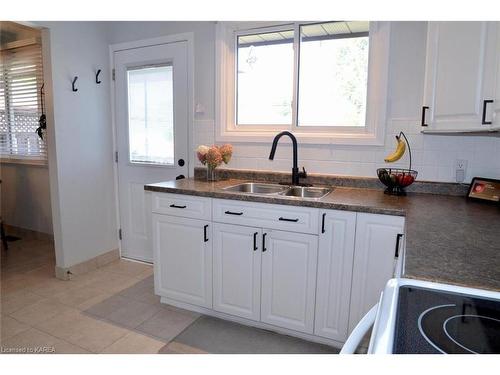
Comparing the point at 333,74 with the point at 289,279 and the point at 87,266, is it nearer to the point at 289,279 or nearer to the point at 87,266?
the point at 289,279

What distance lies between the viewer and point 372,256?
1.82 m

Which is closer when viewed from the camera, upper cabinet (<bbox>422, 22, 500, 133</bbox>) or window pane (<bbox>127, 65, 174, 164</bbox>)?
upper cabinet (<bbox>422, 22, 500, 133</bbox>)

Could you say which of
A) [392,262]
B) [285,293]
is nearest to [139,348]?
[285,293]

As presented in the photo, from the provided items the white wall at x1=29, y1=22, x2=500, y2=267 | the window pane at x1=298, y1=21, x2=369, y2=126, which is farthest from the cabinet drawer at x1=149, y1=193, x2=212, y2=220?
the window pane at x1=298, y1=21, x2=369, y2=126

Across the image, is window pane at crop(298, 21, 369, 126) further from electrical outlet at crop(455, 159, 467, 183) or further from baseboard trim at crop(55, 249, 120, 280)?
baseboard trim at crop(55, 249, 120, 280)

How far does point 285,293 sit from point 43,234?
3.23 metres

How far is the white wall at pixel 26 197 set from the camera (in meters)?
3.83

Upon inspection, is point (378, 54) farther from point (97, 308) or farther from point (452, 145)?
point (97, 308)

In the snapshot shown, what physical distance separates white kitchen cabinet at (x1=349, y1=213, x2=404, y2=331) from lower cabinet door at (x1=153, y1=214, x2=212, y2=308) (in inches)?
36.5

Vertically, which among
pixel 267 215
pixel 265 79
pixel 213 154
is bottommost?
pixel 267 215

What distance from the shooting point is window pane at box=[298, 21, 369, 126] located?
2.43 m

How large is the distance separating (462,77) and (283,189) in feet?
4.11

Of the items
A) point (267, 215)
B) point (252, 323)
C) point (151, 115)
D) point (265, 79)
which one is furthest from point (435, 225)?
point (151, 115)

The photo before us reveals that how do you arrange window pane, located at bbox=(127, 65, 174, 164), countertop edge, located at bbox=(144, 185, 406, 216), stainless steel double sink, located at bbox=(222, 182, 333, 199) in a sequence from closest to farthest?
countertop edge, located at bbox=(144, 185, 406, 216), stainless steel double sink, located at bbox=(222, 182, 333, 199), window pane, located at bbox=(127, 65, 174, 164)
